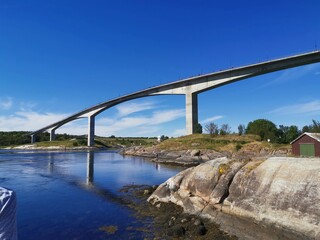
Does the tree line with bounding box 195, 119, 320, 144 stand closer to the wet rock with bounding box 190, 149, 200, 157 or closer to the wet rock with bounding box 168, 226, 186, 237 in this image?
the wet rock with bounding box 190, 149, 200, 157

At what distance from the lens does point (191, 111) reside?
81.5 metres

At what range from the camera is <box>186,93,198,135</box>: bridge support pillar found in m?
81.6

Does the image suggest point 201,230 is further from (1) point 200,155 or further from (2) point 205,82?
(2) point 205,82

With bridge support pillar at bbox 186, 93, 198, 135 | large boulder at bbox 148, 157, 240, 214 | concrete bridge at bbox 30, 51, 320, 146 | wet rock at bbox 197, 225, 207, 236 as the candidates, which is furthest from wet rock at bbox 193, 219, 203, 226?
bridge support pillar at bbox 186, 93, 198, 135

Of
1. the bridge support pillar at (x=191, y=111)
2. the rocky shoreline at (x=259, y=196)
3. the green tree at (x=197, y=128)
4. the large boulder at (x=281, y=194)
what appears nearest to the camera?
the large boulder at (x=281, y=194)

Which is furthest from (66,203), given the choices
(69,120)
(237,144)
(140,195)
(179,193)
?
(69,120)

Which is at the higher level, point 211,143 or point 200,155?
point 211,143

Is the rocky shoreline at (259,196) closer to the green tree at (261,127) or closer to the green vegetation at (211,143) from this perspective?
the green vegetation at (211,143)

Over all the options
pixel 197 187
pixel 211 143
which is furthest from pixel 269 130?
pixel 197 187

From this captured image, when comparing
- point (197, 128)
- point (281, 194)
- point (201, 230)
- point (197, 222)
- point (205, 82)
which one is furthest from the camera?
point (197, 128)

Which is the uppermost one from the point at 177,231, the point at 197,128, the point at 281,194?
the point at 197,128

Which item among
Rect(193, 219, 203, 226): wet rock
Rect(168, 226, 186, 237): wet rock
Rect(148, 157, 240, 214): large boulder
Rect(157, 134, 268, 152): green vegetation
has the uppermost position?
Rect(157, 134, 268, 152): green vegetation

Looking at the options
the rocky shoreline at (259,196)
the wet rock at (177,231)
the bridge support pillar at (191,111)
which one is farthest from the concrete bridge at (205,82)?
the wet rock at (177,231)

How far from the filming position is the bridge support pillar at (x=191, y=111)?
81.6 meters
